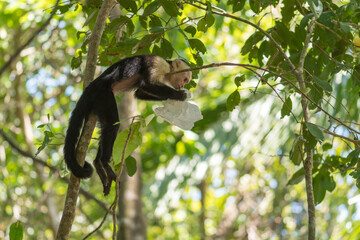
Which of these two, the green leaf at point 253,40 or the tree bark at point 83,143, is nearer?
the tree bark at point 83,143

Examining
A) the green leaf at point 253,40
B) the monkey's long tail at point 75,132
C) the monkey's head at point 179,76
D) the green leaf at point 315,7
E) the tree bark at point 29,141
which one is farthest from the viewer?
the tree bark at point 29,141

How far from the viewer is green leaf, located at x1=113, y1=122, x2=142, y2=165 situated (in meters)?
2.28

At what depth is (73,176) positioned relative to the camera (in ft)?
8.30

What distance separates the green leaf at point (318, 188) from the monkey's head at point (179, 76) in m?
1.19

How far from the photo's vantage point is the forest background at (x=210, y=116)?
2.66 meters

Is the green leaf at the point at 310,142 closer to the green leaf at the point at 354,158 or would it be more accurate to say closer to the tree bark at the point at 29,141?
the green leaf at the point at 354,158

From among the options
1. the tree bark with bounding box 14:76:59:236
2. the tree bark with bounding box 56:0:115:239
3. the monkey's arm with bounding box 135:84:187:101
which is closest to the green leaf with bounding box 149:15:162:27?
the tree bark with bounding box 56:0:115:239

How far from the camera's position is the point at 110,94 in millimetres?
3230

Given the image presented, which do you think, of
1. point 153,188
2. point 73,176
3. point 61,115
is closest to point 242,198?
point 153,188

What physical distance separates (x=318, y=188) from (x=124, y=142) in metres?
1.35

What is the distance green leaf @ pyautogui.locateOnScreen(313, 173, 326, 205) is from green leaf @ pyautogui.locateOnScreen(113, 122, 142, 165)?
4.13ft

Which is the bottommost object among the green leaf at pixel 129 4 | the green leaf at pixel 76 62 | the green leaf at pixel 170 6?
the green leaf at pixel 76 62

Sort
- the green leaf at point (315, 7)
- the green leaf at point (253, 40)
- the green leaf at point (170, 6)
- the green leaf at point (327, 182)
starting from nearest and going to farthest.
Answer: the green leaf at point (315, 7), the green leaf at point (170, 6), the green leaf at point (327, 182), the green leaf at point (253, 40)

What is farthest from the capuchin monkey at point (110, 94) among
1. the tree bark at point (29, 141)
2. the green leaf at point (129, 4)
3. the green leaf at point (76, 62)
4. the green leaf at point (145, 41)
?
the tree bark at point (29, 141)
